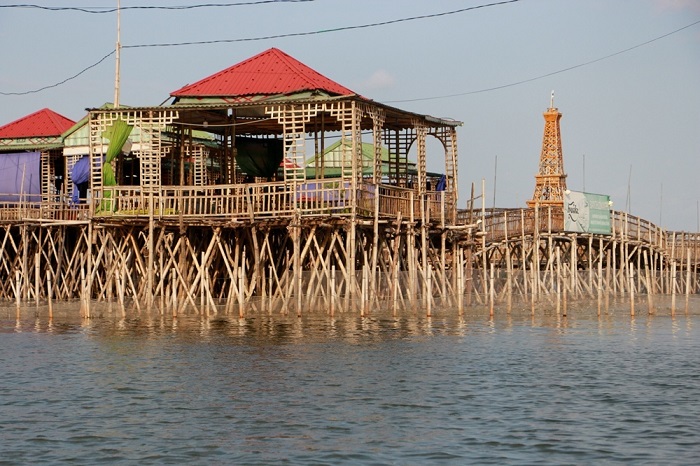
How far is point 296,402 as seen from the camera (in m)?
23.5

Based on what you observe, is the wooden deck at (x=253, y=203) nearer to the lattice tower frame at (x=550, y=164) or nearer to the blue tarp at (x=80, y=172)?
the blue tarp at (x=80, y=172)

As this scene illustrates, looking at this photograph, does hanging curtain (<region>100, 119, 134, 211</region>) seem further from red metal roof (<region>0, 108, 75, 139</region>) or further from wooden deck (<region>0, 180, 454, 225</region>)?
red metal roof (<region>0, 108, 75, 139</region>)

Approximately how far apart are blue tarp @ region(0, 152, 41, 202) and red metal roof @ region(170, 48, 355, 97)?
32.4 ft

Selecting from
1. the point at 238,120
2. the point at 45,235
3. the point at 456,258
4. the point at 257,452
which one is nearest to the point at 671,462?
the point at 257,452

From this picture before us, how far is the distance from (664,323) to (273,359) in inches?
675

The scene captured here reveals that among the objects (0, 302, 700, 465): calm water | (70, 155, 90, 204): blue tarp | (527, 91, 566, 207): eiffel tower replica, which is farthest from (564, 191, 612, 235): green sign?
(527, 91, 566, 207): eiffel tower replica

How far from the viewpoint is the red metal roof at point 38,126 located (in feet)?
173

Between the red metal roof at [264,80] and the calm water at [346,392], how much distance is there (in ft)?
26.0

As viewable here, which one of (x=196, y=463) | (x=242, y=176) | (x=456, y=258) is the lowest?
(x=196, y=463)

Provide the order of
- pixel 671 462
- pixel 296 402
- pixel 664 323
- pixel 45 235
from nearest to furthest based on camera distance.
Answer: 1. pixel 671 462
2. pixel 296 402
3. pixel 664 323
4. pixel 45 235

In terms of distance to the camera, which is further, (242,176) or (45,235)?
(242,176)

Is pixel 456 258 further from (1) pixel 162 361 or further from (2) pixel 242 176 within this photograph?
(1) pixel 162 361

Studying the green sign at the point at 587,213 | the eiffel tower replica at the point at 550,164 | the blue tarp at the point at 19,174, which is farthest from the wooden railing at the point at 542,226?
the eiffel tower replica at the point at 550,164

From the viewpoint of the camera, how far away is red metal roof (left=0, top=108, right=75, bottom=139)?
173 ft
